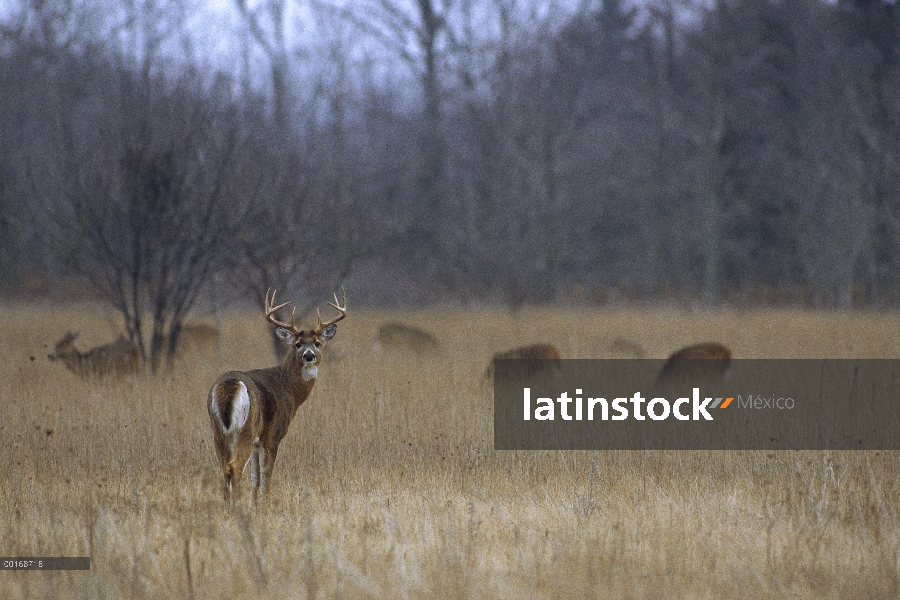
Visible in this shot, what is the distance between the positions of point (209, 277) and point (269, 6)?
13.7 meters

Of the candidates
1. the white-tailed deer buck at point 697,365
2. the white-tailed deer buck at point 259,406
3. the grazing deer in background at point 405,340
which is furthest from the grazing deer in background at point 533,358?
the white-tailed deer buck at point 259,406

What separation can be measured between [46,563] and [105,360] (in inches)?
218

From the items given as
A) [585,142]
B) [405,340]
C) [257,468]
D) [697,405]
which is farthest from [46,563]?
[585,142]

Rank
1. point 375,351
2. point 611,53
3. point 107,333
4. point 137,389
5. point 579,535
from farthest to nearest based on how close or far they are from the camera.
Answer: point 611,53
point 107,333
point 375,351
point 137,389
point 579,535

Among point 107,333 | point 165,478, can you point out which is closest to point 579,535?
point 165,478

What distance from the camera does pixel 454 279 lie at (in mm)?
24922

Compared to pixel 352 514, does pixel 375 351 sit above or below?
above

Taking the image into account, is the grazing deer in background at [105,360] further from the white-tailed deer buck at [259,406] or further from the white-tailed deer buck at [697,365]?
the white-tailed deer buck at [697,365]

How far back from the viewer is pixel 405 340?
1269 cm

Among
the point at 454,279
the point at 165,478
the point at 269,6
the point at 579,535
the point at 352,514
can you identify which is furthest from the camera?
the point at 454,279

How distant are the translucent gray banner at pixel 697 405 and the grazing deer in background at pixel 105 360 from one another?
3.84 metres

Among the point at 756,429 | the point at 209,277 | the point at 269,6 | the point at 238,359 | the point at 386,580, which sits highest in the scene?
the point at 269,6

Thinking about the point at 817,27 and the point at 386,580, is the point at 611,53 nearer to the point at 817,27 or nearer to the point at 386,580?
the point at 817,27

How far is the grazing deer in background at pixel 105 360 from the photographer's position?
964 centimetres
